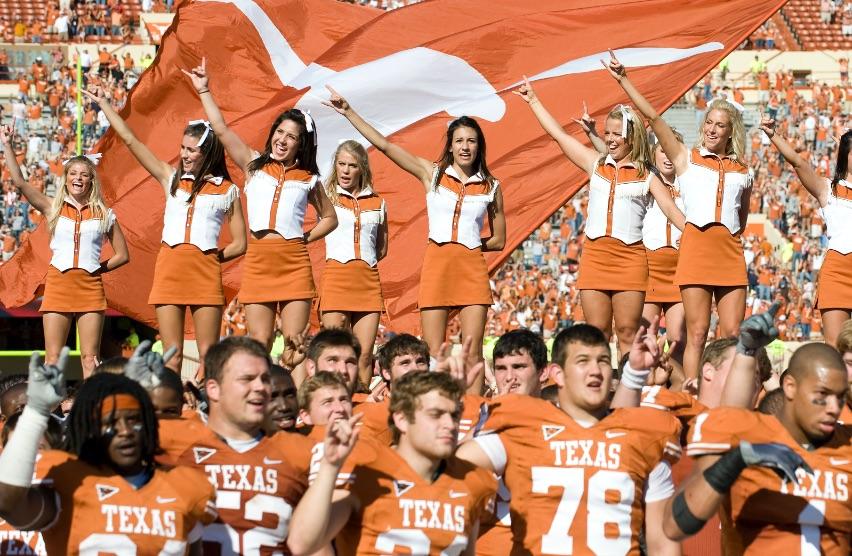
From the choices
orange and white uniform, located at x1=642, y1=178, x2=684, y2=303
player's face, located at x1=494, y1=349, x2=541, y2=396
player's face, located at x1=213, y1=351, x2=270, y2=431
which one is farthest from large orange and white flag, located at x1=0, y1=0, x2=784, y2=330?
player's face, located at x1=213, y1=351, x2=270, y2=431

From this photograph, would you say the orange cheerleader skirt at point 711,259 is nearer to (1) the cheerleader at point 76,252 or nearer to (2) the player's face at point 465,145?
(2) the player's face at point 465,145

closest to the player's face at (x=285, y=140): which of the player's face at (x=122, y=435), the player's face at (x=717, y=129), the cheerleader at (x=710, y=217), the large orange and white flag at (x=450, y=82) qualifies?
the cheerleader at (x=710, y=217)

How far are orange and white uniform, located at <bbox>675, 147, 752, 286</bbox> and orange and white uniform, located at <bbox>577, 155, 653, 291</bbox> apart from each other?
26 centimetres

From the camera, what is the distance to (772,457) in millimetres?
4512

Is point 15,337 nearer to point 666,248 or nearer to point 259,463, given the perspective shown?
point 666,248

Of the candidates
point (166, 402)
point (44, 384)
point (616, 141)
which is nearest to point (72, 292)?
point (616, 141)

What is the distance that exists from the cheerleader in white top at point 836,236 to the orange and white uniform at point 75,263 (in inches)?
163

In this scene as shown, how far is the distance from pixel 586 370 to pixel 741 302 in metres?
3.52

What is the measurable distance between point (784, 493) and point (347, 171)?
4833 mm

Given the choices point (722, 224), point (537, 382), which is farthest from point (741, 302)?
point (537, 382)

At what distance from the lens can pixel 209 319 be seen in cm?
898

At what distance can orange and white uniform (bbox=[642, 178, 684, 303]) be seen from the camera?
9.59 m

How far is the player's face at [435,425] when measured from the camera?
4.97 meters

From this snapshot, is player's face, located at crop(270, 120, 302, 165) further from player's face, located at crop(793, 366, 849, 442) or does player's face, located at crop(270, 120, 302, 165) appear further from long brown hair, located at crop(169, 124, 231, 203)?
player's face, located at crop(793, 366, 849, 442)
